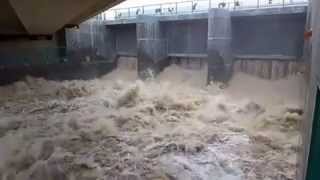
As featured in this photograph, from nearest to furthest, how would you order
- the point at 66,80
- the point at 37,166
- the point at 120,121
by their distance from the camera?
the point at 37,166
the point at 120,121
the point at 66,80

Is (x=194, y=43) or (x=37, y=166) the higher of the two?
(x=194, y=43)

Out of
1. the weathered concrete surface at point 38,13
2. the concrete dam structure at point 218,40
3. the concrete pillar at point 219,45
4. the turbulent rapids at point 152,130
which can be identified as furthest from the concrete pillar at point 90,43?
the concrete pillar at point 219,45

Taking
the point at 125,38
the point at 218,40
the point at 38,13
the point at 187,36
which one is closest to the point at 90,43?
the point at 125,38

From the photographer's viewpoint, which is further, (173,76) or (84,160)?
(173,76)

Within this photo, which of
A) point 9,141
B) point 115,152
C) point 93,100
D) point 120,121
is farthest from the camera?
point 93,100

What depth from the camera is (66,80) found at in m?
11.2

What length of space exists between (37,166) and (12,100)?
4.70 m

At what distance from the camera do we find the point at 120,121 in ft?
22.7

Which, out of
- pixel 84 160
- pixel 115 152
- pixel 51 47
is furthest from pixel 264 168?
pixel 51 47

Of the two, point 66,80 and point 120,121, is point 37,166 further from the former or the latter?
point 66,80

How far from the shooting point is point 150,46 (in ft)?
37.5

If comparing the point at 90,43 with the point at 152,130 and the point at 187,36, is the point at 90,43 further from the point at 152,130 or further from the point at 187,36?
the point at 152,130

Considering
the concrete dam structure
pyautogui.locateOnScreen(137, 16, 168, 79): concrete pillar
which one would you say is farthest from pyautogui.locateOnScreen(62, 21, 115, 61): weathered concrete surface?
pyautogui.locateOnScreen(137, 16, 168, 79): concrete pillar

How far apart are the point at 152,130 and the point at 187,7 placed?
23.9 feet
